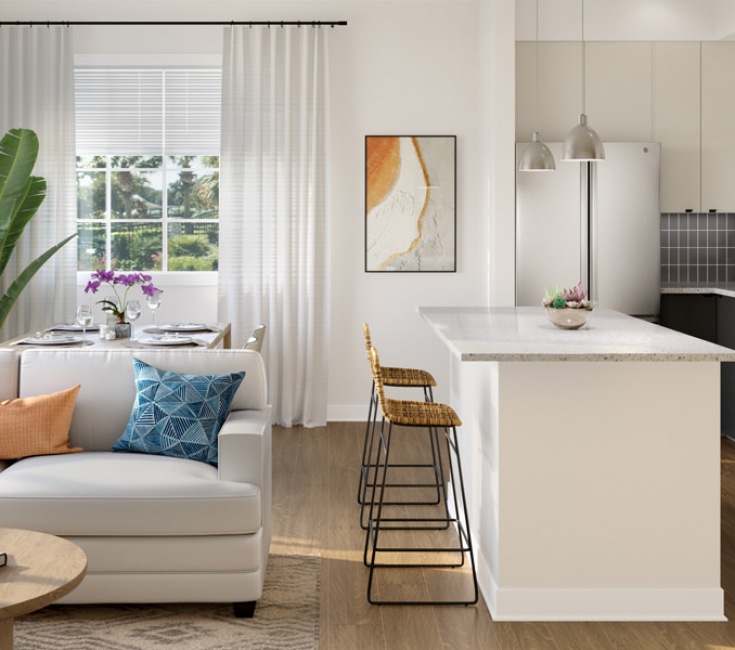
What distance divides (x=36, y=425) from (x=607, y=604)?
7.33 feet

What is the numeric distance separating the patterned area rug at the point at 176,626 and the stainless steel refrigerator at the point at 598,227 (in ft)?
11.0

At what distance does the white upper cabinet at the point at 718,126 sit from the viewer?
6.61 metres

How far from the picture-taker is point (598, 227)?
20.6 feet

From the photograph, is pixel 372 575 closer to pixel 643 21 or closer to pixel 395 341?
pixel 395 341

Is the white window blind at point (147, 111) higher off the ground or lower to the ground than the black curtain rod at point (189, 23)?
lower

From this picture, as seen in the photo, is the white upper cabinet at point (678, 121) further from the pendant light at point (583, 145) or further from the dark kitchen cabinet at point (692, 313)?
the pendant light at point (583, 145)

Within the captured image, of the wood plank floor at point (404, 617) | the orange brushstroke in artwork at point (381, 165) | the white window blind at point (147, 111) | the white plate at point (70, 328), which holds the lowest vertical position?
the wood plank floor at point (404, 617)

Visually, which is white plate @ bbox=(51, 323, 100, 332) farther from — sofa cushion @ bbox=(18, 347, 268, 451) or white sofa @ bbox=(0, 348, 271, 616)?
white sofa @ bbox=(0, 348, 271, 616)

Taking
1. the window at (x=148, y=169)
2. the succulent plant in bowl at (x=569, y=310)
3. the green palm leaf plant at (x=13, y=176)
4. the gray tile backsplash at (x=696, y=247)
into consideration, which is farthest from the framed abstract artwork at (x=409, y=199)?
the succulent plant in bowl at (x=569, y=310)

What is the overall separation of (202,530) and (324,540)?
1.02m

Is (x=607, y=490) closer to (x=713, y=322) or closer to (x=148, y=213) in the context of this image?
(x=713, y=322)

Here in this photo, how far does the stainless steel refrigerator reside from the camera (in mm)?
6266

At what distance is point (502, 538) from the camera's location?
336 centimetres

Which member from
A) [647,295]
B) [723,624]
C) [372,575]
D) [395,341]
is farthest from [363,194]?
[723,624]
